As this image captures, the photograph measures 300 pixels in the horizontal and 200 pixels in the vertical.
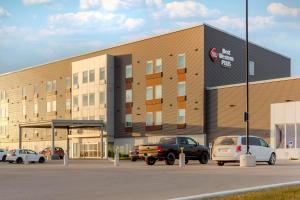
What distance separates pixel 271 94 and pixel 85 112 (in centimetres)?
2882

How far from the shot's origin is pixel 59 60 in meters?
79.0

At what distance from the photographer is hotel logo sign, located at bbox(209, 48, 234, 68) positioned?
57.0 metres

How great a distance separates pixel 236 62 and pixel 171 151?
3103cm

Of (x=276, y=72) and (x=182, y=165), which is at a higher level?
(x=276, y=72)

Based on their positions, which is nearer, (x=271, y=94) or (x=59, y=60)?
(x=271, y=94)

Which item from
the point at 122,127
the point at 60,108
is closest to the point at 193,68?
the point at 122,127

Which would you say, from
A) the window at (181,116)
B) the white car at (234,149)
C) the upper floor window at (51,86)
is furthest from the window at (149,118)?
the white car at (234,149)

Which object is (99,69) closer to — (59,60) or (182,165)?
(59,60)

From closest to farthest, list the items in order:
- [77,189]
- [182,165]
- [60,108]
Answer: [77,189] → [182,165] → [60,108]

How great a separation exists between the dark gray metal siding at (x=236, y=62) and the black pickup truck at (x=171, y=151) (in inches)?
922

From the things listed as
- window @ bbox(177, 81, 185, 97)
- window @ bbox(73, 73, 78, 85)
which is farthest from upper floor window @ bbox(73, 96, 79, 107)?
window @ bbox(177, 81, 185, 97)

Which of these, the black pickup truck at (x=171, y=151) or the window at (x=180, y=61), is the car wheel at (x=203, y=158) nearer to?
the black pickup truck at (x=171, y=151)

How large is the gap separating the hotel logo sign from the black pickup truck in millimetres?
24362

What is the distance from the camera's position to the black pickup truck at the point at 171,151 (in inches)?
1278
